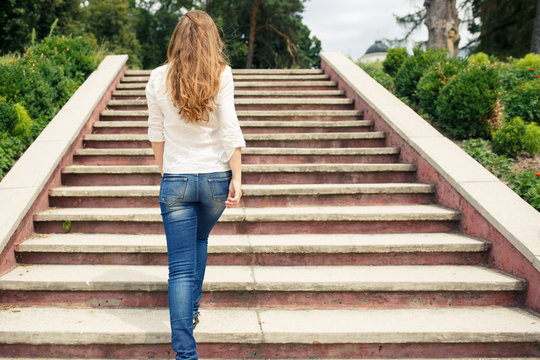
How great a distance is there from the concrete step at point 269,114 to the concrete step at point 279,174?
1.57 meters

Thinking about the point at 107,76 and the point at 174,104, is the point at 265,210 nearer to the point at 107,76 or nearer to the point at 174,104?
the point at 174,104

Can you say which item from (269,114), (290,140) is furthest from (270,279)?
(269,114)

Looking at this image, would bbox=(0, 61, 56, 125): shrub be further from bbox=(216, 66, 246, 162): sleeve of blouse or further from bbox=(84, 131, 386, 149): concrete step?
bbox=(216, 66, 246, 162): sleeve of blouse

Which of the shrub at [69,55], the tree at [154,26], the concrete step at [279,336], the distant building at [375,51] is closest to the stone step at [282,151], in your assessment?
the shrub at [69,55]

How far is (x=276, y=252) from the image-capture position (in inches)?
131

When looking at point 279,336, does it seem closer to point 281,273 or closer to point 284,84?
point 281,273

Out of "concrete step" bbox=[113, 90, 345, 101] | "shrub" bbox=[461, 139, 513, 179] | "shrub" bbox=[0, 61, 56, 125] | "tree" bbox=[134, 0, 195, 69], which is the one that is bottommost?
"shrub" bbox=[461, 139, 513, 179]

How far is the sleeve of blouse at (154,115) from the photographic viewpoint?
207cm

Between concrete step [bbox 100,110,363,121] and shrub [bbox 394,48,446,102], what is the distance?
1.68 m

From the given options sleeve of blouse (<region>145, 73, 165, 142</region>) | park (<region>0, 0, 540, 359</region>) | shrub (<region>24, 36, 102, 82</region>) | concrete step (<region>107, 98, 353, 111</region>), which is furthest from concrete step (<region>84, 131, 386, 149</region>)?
sleeve of blouse (<region>145, 73, 165, 142</region>)

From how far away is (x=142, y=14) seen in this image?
34656 mm

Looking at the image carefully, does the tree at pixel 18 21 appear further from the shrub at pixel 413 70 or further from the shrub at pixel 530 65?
the shrub at pixel 530 65

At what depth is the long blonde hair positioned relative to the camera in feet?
6.40

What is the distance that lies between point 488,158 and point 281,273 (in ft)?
10.3
